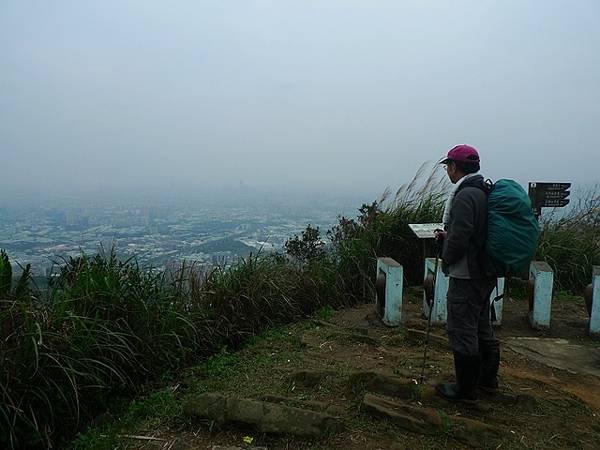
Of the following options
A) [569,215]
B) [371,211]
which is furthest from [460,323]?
[569,215]

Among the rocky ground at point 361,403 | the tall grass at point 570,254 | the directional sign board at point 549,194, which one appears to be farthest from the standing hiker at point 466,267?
the tall grass at point 570,254

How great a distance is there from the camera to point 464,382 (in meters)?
2.70

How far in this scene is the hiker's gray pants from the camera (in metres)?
2.64

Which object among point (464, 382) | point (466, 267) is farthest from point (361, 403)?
point (466, 267)

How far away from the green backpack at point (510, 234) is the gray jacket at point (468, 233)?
6cm

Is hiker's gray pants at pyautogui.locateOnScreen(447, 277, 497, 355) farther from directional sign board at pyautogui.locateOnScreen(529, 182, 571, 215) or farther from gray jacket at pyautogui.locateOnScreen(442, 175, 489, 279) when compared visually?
directional sign board at pyautogui.locateOnScreen(529, 182, 571, 215)

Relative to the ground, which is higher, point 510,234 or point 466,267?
point 510,234

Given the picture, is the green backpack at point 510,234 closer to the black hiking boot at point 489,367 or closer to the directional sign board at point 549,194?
the black hiking boot at point 489,367

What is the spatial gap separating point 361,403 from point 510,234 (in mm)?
1266

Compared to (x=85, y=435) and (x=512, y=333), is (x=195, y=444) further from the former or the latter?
(x=512, y=333)

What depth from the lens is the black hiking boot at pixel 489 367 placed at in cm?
286

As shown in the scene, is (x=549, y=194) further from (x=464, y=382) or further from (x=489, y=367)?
(x=464, y=382)

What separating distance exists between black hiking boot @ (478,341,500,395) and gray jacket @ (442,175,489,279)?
21.1 inches

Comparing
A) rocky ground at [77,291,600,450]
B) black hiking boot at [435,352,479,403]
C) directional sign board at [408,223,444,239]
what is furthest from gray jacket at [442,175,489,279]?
directional sign board at [408,223,444,239]
